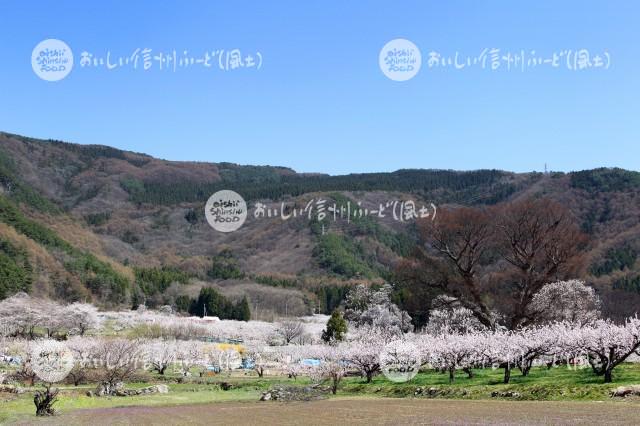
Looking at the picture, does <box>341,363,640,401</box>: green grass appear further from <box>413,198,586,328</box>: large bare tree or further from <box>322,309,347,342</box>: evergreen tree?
<box>322,309,347,342</box>: evergreen tree

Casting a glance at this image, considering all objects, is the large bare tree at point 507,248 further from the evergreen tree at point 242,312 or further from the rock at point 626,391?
the evergreen tree at point 242,312

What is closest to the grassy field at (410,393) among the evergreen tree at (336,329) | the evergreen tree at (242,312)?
the evergreen tree at (336,329)

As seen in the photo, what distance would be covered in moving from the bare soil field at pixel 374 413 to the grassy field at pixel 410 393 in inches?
15.9

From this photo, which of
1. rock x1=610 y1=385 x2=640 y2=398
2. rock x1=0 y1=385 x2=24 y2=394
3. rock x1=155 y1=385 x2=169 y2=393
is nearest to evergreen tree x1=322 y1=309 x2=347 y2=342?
rock x1=155 y1=385 x2=169 y2=393

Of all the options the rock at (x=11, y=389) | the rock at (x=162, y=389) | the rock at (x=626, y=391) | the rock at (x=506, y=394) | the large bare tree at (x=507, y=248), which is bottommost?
the rock at (x=162, y=389)

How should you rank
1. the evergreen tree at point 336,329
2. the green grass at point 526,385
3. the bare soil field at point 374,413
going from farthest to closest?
1. the evergreen tree at point 336,329
2. the green grass at point 526,385
3. the bare soil field at point 374,413

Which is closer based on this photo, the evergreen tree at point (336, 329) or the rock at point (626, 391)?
the rock at point (626, 391)

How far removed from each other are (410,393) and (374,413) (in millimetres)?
9911

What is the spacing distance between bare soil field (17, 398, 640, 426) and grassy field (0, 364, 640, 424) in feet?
1.32

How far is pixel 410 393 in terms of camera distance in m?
36.2

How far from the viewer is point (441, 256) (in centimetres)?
5050

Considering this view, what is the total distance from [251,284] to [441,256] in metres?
114

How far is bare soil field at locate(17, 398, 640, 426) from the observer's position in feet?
72.7

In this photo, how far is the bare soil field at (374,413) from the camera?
22.2 m
